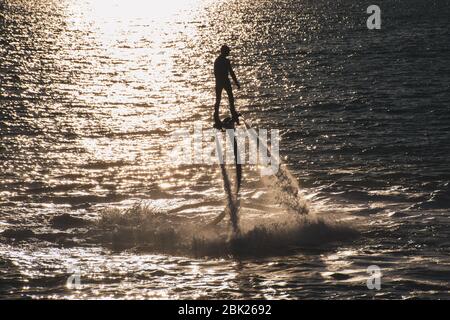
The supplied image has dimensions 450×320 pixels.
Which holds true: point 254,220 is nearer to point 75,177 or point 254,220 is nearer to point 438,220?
point 438,220

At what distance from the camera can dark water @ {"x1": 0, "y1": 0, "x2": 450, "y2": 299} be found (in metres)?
22.0

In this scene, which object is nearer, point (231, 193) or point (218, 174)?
point (231, 193)

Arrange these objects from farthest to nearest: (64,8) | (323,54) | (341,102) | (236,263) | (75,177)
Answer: (64,8) < (323,54) < (341,102) < (75,177) < (236,263)

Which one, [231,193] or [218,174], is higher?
[218,174]

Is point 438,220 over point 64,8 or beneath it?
beneath

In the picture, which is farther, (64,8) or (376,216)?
(64,8)

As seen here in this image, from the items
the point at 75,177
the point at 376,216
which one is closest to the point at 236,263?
the point at 376,216

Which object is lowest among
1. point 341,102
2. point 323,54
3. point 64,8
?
point 341,102

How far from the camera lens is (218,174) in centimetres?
3241

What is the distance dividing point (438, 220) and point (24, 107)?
26.3 metres

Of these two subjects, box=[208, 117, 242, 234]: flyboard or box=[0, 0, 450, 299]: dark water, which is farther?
box=[208, 117, 242, 234]: flyboard

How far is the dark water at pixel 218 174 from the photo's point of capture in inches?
867

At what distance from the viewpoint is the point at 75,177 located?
32.0 metres

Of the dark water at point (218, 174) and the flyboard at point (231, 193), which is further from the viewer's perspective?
the flyboard at point (231, 193)
